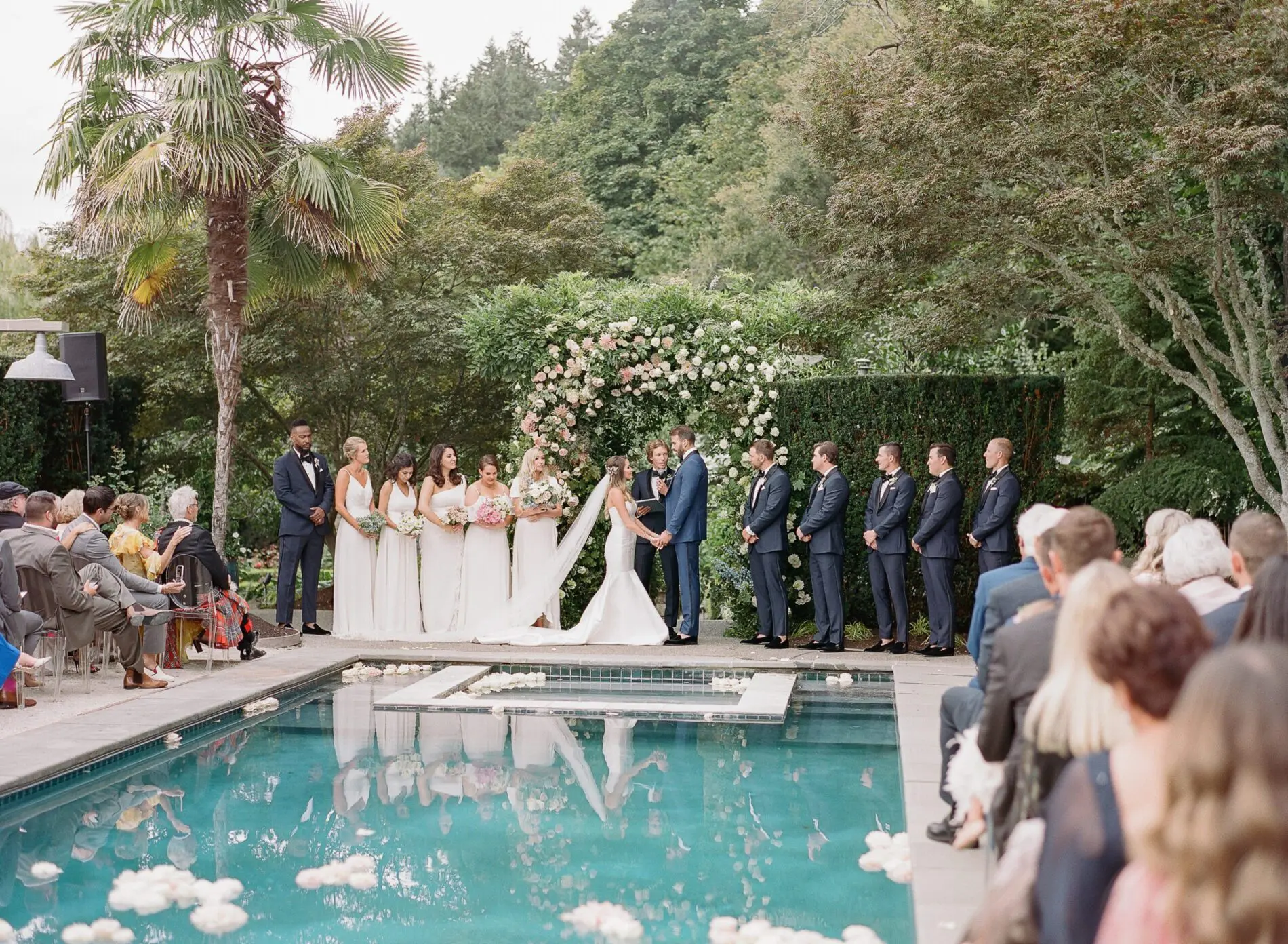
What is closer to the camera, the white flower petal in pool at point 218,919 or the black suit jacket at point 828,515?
the white flower petal in pool at point 218,919

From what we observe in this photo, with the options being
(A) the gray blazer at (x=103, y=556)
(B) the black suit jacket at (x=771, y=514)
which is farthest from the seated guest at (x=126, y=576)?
(B) the black suit jacket at (x=771, y=514)

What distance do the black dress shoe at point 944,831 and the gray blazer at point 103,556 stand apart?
6209 millimetres

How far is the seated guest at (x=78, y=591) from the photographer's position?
870cm

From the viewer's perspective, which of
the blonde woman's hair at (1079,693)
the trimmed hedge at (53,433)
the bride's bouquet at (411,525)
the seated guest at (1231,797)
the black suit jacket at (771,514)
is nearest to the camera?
the seated guest at (1231,797)

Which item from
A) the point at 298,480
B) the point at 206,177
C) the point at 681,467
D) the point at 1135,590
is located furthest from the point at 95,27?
the point at 1135,590

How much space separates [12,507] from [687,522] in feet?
18.0

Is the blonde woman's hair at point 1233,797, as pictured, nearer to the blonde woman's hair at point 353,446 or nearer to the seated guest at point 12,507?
the seated guest at point 12,507

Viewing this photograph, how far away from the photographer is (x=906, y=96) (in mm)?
10867

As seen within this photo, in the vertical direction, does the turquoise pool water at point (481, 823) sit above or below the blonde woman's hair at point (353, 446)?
below

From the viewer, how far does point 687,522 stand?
38.8 ft

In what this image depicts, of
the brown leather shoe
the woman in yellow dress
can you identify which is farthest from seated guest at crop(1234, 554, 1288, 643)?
the woman in yellow dress

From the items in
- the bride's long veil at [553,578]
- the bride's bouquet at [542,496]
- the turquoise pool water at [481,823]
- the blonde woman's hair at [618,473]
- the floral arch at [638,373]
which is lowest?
the turquoise pool water at [481,823]

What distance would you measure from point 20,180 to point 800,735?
60.4 m

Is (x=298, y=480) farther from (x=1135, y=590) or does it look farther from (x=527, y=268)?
(x=1135, y=590)
